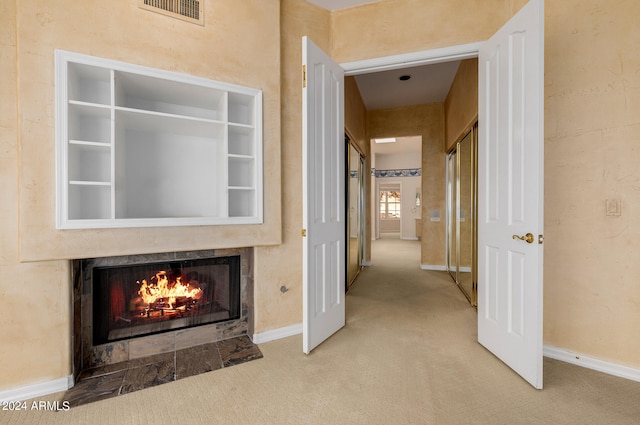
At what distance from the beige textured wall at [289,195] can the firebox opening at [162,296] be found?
0.30 m

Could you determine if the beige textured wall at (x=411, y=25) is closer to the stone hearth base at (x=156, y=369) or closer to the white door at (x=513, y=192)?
the white door at (x=513, y=192)

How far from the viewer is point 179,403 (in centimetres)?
166

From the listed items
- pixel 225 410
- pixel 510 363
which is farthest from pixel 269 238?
pixel 510 363

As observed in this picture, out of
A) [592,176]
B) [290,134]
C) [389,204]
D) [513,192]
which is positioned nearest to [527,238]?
[513,192]

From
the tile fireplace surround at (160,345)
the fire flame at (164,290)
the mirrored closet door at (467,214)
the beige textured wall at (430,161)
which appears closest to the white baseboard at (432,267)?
the beige textured wall at (430,161)

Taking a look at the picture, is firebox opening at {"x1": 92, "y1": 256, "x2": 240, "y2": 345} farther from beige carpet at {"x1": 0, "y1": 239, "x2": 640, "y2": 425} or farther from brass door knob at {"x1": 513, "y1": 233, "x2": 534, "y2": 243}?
brass door knob at {"x1": 513, "y1": 233, "x2": 534, "y2": 243}

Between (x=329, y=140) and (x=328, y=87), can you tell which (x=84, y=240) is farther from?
(x=328, y=87)

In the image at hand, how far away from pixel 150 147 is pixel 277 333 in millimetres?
1882

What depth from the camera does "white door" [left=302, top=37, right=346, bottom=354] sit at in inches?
85.2

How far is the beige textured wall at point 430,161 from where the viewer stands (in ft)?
18.0

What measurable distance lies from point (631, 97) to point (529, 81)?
27.1 inches

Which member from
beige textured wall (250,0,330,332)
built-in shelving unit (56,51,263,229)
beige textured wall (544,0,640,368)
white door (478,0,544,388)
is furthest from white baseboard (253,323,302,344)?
beige textured wall (544,0,640,368)

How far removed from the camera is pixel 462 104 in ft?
12.8

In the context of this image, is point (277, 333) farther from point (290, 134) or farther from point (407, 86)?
point (407, 86)
